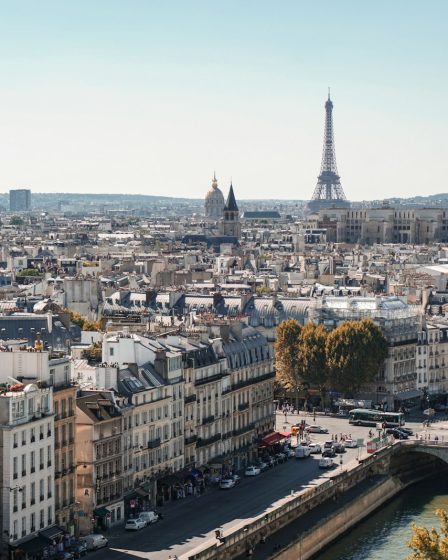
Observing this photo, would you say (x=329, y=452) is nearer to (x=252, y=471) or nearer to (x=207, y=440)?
(x=252, y=471)

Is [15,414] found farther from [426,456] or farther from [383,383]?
[383,383]

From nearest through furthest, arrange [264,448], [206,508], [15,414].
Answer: [15,414] → [206,508] → [264,448]

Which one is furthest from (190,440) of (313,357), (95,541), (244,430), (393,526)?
(313,357)

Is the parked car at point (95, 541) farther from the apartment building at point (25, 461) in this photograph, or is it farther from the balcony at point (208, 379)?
the balcony at point (208, 379)

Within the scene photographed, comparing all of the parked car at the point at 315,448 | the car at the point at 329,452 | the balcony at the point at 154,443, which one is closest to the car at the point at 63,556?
the balcony at the point at 154,443

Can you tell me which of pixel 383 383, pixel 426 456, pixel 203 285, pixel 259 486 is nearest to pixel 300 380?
pixel 383 383
